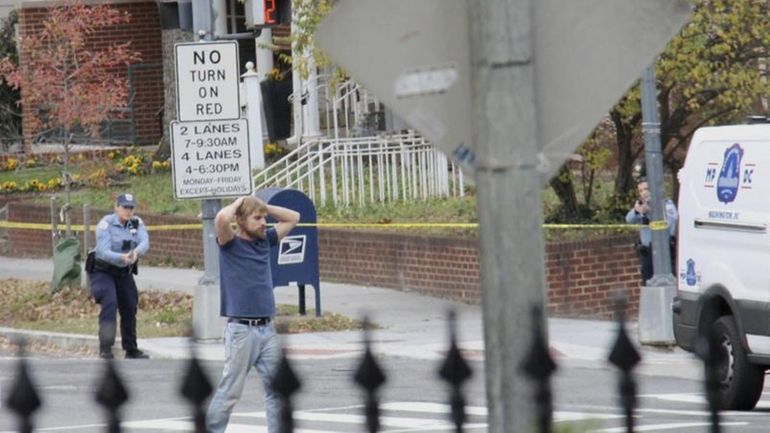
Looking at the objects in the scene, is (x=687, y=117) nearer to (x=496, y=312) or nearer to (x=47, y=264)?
(x=47, y=264)

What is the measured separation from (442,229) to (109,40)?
47.3 feet

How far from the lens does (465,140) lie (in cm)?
405

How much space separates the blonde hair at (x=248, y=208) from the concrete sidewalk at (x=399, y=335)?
4.06 meters

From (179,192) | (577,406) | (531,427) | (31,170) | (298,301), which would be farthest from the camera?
(31,170)

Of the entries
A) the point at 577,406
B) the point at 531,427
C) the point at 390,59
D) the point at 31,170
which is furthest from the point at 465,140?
the point at 31,170

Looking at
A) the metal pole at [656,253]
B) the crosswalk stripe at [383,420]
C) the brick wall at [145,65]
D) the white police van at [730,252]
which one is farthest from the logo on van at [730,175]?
the brick wall at [145,65]

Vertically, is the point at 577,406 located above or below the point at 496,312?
below

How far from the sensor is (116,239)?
17.1 meters

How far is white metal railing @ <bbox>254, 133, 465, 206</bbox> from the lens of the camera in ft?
79.5

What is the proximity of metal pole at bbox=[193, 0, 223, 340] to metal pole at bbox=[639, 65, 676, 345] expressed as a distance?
15.1ft

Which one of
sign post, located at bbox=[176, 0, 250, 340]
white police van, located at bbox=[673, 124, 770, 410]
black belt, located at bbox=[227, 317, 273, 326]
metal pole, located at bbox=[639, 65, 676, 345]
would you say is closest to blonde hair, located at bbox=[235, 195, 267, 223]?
black belt, located at bbox=[227, 317, 273, 326]

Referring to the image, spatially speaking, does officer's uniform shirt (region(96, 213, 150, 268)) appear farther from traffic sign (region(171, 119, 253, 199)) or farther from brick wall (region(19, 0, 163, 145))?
brick wall (region(19, 0, 163, 145))

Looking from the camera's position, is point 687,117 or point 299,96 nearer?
point 687,117

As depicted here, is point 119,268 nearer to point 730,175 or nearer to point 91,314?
point 91,314
